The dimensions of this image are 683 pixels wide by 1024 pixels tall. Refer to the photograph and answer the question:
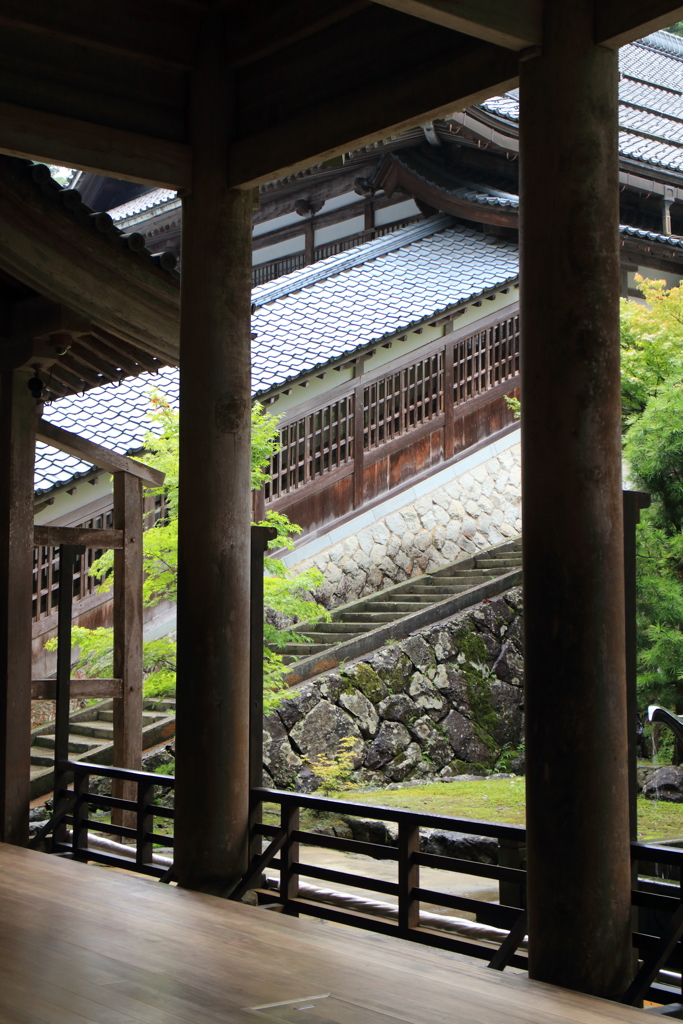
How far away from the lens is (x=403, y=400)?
13352 millimetres

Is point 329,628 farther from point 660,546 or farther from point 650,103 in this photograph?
point 650,103

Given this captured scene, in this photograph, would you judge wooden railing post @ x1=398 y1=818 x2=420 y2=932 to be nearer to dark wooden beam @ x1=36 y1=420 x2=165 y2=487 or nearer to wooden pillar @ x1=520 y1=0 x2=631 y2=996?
wooden pillar @ x1=520 y1=0 x2=631 y2=996

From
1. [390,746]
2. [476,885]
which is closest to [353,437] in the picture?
[390,746]

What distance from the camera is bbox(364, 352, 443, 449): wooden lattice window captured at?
43.3 ft

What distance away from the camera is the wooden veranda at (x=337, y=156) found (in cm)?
361

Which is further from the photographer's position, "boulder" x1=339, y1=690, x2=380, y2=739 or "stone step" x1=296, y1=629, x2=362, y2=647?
"stone step" x1=296, y1=629, x2=362, y2=647

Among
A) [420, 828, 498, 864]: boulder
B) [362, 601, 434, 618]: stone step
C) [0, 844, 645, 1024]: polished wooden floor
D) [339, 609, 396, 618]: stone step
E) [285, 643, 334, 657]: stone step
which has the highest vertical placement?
[362, 601, 434, 618]: stone step

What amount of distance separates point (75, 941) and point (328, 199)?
51.1 ft

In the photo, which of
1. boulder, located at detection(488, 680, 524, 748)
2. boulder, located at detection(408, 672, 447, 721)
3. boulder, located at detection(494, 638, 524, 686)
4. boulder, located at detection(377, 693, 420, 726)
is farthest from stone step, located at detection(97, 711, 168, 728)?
boulder, located at detection(494, 638, 524, 686)

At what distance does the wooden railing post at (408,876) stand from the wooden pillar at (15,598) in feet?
9.42

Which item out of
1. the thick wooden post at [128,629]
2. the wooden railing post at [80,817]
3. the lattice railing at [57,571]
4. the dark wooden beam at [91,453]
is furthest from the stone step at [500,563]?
the wooden railing post at [80,817]

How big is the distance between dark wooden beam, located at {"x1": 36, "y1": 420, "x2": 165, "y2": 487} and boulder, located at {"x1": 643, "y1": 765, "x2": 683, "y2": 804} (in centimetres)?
517

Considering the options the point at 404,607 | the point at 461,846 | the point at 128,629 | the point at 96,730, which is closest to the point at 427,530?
the point at 404,607

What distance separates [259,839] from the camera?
17.3 ft
